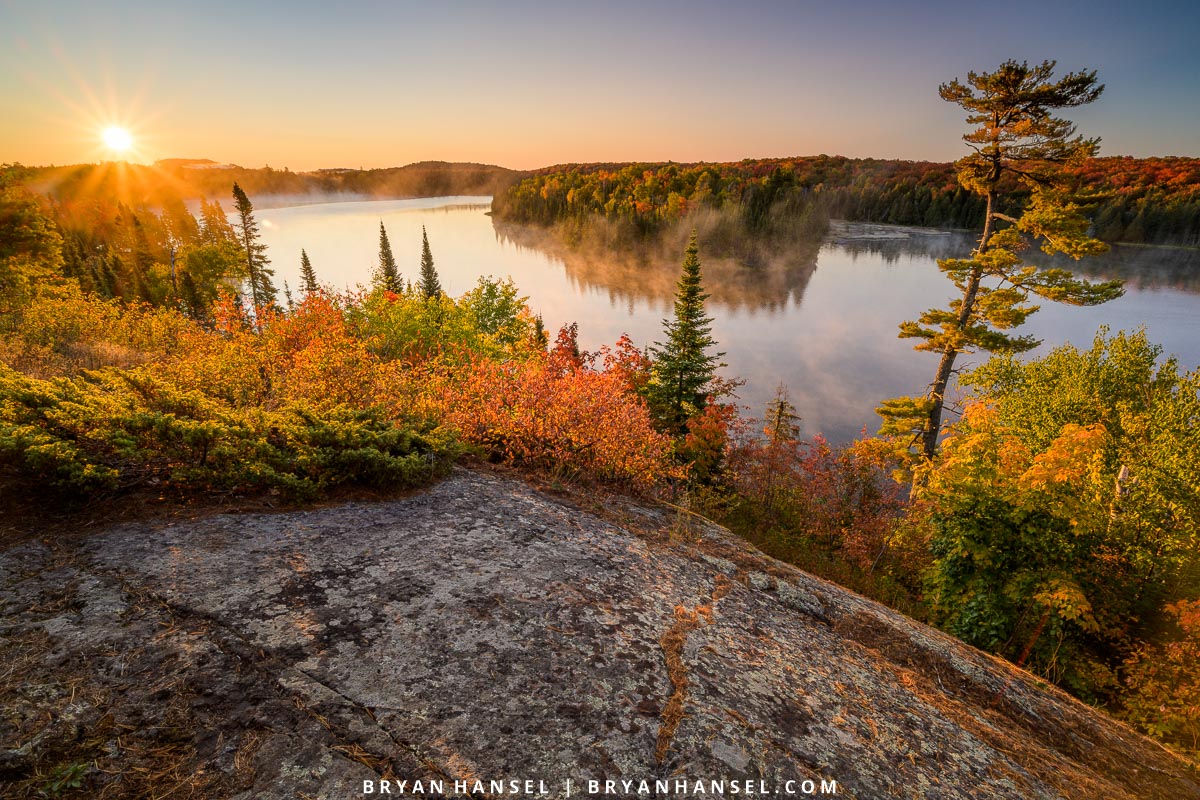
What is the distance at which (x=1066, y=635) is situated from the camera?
10875mm

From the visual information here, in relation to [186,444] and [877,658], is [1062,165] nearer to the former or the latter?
[877,658]

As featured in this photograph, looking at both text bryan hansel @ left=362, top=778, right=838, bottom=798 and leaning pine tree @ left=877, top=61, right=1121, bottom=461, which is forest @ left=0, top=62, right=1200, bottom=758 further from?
text bryan hansel @ left=362, top=778, right=838, bottom=798

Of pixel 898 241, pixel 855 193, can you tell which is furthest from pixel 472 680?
pixel 855 193

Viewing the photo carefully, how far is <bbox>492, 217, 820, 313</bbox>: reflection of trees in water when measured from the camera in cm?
8669

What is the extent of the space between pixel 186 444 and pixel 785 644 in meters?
7.75

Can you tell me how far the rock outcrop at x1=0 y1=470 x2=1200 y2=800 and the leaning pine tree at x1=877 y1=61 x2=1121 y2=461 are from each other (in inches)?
592

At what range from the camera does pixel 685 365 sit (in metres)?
27.4

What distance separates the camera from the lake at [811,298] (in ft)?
171

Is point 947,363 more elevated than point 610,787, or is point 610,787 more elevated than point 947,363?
point 610,787

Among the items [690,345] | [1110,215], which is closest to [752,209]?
[1110,215]

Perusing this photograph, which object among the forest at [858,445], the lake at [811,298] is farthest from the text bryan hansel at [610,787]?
the lake at [811,298]

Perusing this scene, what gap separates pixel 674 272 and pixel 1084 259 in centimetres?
7890

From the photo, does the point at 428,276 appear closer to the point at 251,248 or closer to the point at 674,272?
the point at 251,248

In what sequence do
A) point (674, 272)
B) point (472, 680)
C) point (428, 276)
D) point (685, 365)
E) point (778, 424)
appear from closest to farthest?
point (472, 680), point (685, 365), point (778, 424), point (428, 276), point (674, 272)
